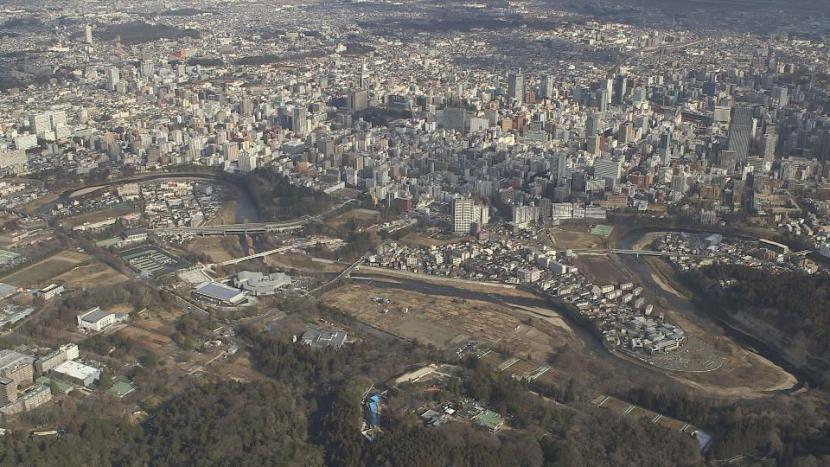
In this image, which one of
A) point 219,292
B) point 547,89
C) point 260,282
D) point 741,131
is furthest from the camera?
point 547,89

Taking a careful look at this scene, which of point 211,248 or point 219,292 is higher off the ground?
point 219,292

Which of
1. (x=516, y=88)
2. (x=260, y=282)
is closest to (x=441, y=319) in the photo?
(x=260, y=282)

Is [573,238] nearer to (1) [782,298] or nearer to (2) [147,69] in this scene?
(1) [782,298]

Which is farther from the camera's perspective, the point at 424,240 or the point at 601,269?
the point at 424,240

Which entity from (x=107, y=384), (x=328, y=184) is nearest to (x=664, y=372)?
(x=107, y=384)

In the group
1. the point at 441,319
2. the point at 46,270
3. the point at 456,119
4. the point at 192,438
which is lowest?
the point at 441,319

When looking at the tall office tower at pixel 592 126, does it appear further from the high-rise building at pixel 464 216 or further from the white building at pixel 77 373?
the white building at pixel 77 373

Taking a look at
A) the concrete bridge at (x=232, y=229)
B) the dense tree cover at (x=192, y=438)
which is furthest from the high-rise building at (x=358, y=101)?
the dense tree cover at (x=192, y=438)
